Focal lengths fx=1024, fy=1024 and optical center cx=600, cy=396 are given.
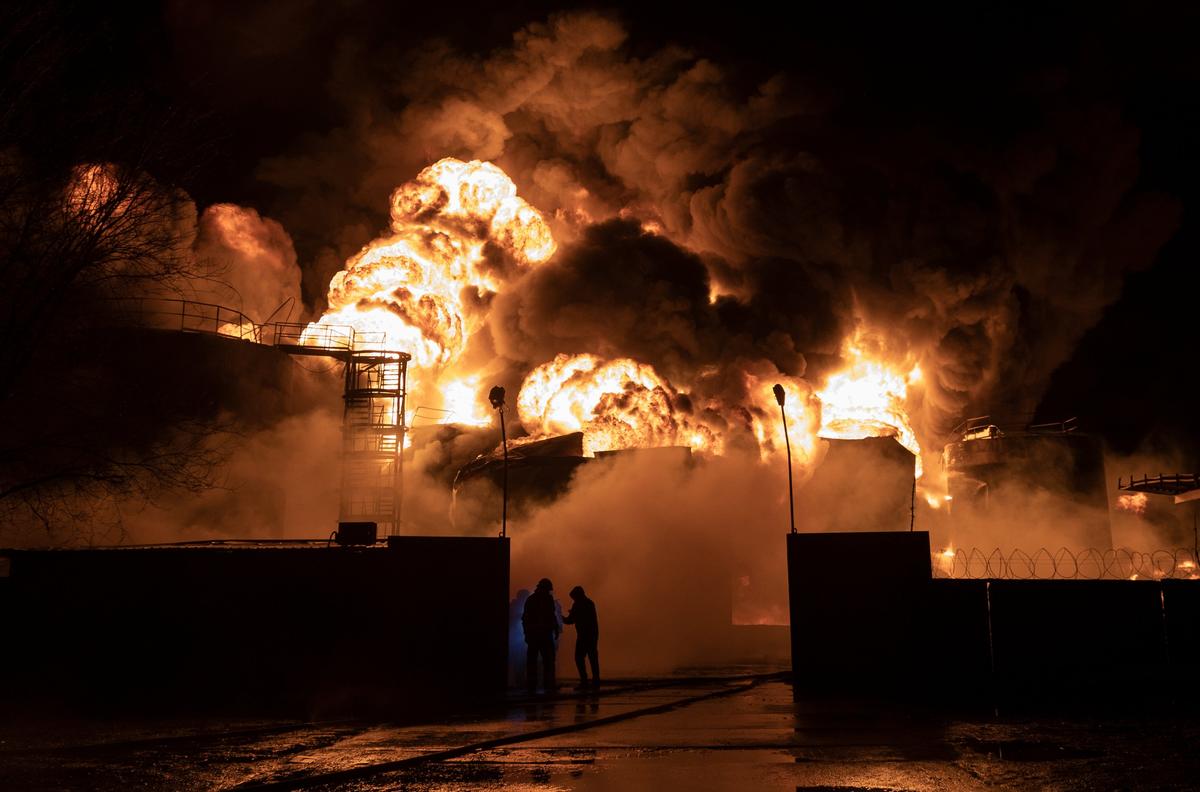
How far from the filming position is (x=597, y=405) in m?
47.2

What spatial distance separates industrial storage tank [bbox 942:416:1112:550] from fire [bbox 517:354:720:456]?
54.4 ft

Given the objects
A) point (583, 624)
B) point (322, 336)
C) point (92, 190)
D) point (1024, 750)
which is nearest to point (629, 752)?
point (1024, 750)

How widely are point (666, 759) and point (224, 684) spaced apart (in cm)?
938

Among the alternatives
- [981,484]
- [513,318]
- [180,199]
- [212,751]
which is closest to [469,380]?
[513,318]

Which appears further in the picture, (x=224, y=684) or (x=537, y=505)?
(x=537, y=505)

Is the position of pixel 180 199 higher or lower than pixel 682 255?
lower

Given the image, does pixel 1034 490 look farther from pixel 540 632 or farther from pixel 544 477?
pixel 540 632

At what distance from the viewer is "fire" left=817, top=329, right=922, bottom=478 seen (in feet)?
182

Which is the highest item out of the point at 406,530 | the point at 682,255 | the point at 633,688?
the point at 682,255

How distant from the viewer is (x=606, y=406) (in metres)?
46.7

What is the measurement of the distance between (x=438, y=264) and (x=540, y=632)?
3706 centimetres

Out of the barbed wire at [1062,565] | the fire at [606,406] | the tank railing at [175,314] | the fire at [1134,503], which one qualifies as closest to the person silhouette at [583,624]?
the tank railing at [175,314]

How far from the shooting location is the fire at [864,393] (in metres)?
55.4

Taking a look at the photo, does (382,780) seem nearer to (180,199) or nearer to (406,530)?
(180,199)
